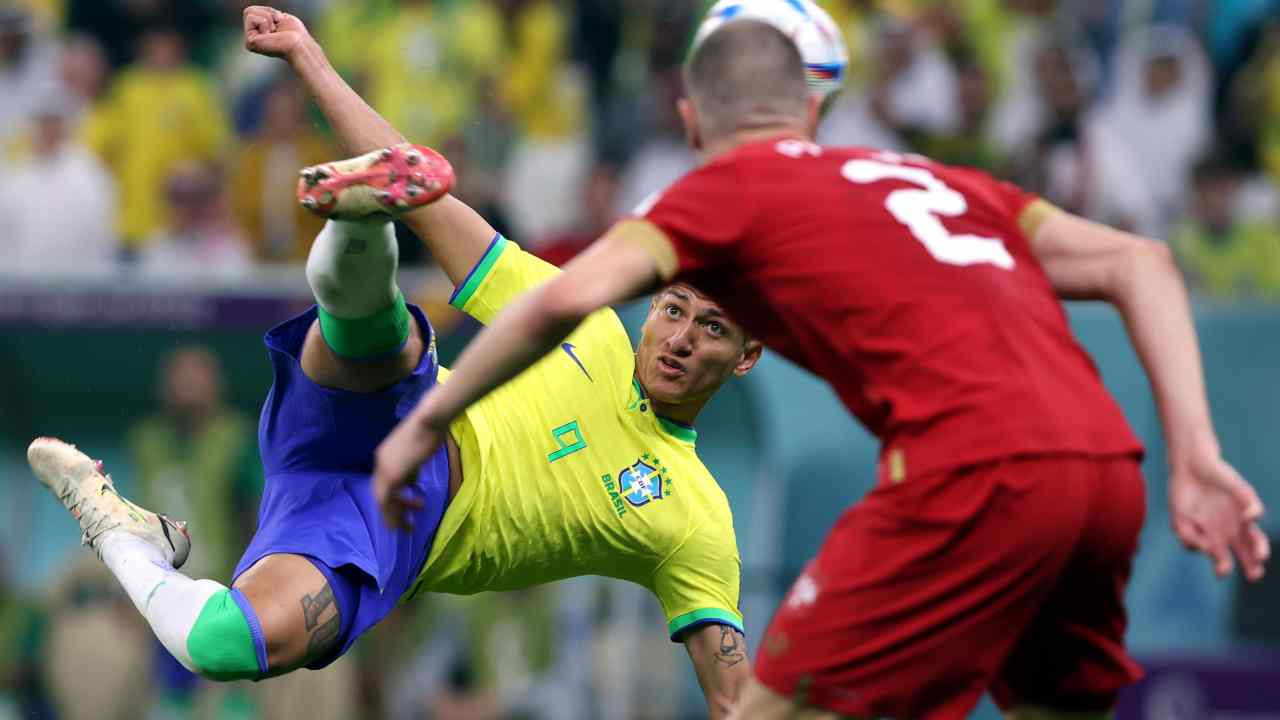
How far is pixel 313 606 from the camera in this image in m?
5.42

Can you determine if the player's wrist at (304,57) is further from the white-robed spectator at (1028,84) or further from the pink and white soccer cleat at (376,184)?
the white-robed spectator at (1028,84)

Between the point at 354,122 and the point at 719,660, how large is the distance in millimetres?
2096

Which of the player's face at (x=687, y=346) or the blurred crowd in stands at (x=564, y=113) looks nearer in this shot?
the player's face at (x=687, y=346)

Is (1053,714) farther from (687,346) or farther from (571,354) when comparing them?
(571,354)

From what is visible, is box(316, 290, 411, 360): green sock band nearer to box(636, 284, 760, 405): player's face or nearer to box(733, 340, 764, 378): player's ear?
box(636, 284, 760, 405): player's face

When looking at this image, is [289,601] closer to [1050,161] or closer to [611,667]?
[611,667]

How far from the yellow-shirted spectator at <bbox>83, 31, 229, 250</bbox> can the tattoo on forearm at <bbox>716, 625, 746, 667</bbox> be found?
22.9 feet

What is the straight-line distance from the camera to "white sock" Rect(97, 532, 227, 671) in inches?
210

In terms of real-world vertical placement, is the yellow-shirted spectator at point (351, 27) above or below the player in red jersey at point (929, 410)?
below

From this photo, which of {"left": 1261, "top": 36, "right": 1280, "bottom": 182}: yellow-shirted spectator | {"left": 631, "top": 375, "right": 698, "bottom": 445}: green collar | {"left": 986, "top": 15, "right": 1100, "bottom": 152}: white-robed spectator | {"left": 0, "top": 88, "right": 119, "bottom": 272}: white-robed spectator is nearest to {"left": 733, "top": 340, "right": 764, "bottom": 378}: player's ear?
{"left": 631, "top": 375, "right": 698, "bottom": 445}: green collar

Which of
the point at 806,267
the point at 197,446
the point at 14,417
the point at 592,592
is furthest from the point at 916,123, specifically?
the point at 806,267

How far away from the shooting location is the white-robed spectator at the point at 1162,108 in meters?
12.0

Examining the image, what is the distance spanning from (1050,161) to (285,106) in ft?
15.9

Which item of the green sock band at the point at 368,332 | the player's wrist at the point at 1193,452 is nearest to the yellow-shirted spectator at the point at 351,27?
the green sock band at the point at 368,332
